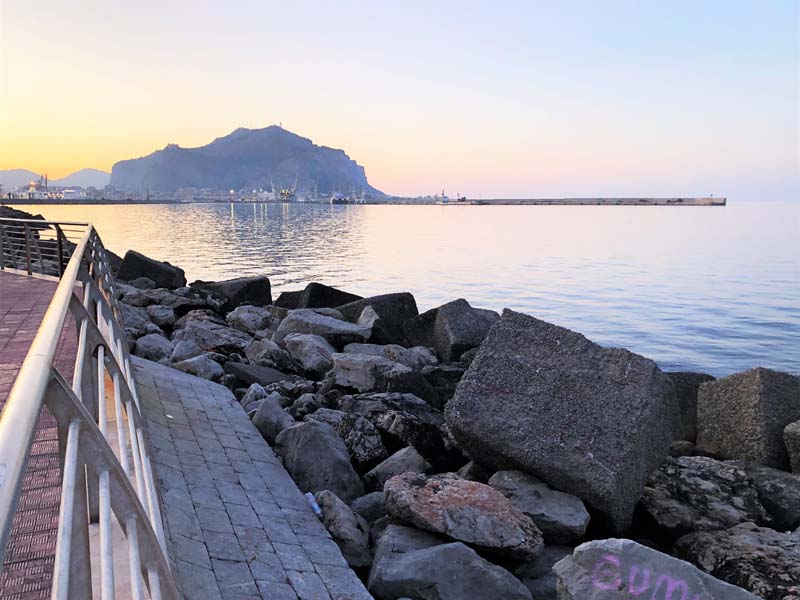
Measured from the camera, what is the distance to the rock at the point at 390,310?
14398mm

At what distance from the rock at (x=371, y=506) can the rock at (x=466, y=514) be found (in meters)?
0.53

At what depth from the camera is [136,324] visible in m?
11.8

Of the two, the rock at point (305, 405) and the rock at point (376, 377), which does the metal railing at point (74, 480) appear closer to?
the rock at point (305, 405)

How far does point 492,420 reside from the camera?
603 cm

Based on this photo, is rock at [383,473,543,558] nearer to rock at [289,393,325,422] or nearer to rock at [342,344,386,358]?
rock at [289,393,325,422]

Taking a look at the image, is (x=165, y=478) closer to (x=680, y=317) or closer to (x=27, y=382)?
(x=27, y=382)

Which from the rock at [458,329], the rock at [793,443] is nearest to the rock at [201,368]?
the rock at [458,329]

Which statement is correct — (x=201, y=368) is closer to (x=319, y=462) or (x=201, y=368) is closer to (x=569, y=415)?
(x=319, y=462)

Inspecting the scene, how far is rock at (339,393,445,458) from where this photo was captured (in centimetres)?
714

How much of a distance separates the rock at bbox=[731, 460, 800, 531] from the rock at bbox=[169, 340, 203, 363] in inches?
284

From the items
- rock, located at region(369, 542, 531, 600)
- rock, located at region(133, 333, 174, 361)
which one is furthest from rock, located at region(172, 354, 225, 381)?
rock, located at region(369, 542, 531, 600)

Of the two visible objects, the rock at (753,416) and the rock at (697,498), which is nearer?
the rock at (697,498)

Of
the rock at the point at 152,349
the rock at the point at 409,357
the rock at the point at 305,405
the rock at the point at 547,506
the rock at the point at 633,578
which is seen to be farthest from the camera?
the rock at the point at 409,357

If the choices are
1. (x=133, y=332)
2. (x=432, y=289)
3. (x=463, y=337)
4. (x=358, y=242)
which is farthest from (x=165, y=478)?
(x=358, y=242)
